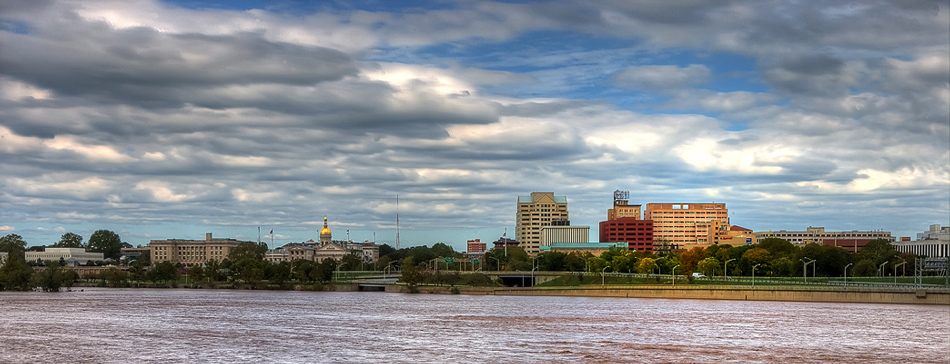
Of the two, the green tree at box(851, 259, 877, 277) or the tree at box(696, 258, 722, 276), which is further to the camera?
the green tree at box(851, 259, 877, 277)

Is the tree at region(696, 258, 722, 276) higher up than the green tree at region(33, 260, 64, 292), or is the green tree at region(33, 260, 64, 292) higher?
the tree at region(696, 258, 722, 276)

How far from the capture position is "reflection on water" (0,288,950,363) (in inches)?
2485

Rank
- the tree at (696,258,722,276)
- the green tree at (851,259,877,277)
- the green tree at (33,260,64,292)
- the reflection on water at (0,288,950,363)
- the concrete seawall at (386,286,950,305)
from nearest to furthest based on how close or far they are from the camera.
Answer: the reflection on water at (0,288,950,363), the concrete seawall at (386,286,950,305), the tree at (696,258,722,276), the green tree at (33,260,64,292), the green tree at (851,259,877,277)

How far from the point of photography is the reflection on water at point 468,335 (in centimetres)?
6312

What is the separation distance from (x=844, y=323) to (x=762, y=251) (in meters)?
99.7

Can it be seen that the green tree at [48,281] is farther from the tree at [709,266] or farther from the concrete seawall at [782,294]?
the tree at [709,266]

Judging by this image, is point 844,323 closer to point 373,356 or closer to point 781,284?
point 373,356

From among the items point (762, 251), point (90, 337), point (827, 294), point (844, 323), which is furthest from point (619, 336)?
point (762, 251)

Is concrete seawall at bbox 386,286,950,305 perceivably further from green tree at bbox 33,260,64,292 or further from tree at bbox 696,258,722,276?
green tree at bbox 33,260,64,292

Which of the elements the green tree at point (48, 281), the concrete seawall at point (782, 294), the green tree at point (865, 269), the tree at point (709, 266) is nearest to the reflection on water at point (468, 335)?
the concrete seawall at point (782, 294)

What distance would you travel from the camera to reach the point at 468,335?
78.6 meters

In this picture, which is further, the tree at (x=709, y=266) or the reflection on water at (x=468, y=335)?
the tree at (x=709, y=266)

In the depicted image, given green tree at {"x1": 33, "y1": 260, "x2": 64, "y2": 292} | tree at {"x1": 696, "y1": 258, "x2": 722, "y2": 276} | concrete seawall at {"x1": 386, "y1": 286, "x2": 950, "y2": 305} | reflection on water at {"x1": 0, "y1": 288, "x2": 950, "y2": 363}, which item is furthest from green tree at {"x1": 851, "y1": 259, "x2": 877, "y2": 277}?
green tree at {"x1": 33, "y1": 260, "x2": 64, "y2": 292}

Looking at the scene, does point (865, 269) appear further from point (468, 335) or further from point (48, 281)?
point (48, 281)
